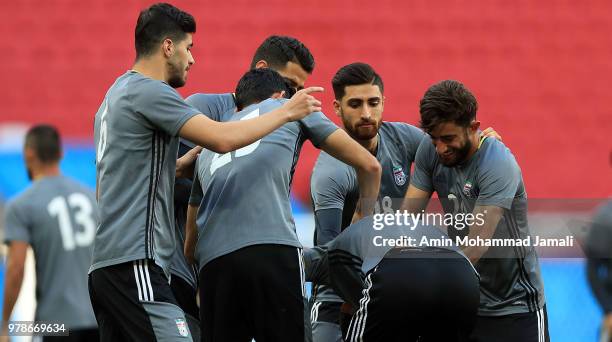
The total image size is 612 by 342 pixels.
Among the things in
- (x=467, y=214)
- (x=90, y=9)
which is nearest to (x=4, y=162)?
(x=90, y=9)

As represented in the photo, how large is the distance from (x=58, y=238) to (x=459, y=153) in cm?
248

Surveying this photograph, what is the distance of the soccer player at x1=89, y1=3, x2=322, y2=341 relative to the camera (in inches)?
158

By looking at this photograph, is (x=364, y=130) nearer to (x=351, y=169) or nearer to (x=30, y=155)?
(x=351, y=169)

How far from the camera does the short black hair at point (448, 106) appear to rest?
4.61 m

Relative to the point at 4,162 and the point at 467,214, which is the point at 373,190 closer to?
the point at 467,214

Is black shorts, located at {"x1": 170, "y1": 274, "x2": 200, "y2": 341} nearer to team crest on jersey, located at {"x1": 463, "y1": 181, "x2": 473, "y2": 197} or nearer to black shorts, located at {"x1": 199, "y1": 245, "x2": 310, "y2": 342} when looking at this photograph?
black shorts, located at {"x1": 199, "y1": 245, "x2": 310, "y2": 342}

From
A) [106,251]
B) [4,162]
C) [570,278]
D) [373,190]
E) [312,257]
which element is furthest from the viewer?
[4,162]

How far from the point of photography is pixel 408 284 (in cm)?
413

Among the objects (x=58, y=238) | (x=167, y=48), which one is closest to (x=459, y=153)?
(x=167, y=48)

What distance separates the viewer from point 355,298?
14.7 ft

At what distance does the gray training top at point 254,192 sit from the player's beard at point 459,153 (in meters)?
0.64

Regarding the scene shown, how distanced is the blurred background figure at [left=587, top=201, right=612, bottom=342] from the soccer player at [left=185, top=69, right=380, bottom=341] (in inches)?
38.0

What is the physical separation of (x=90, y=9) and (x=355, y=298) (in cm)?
837

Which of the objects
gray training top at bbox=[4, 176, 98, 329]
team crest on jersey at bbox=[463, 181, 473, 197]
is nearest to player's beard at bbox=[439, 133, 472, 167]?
team crest on jersey at bbox=[463, 181, 473, 197]
